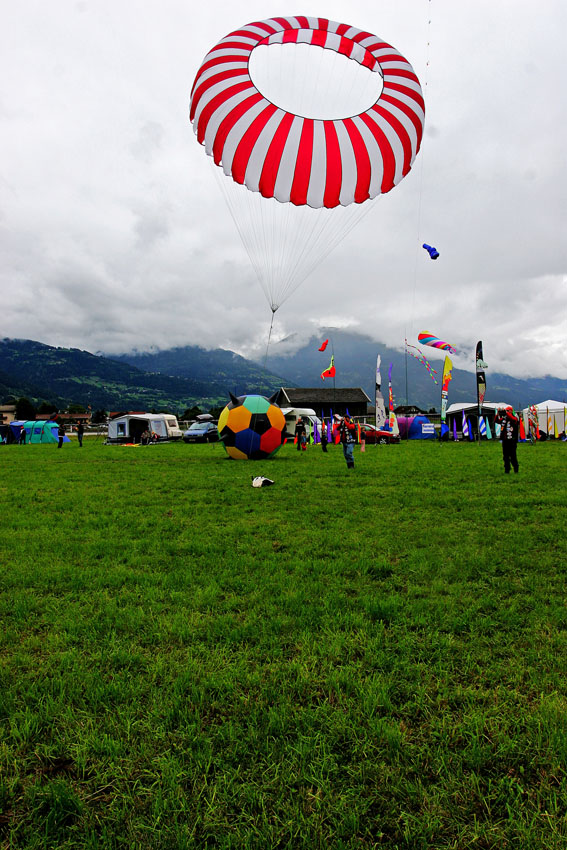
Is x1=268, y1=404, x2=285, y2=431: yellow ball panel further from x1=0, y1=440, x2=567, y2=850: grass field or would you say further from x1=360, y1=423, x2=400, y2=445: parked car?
x1=360, y1=423, x2=400, y2=445: parked car

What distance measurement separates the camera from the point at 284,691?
265cm

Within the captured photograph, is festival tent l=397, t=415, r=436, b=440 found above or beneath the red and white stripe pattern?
beneath

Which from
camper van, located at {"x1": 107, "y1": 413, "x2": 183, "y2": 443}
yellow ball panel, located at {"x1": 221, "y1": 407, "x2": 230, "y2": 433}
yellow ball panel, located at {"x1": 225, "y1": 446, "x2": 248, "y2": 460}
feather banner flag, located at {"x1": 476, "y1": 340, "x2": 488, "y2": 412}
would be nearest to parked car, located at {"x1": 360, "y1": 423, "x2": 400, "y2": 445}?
feather banner flag, located at {"x1": 476, "y1": 340, "x2": 488, "y2": 412}

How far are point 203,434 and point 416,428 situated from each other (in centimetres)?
1655

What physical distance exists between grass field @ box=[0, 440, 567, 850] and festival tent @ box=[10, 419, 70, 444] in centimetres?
3396

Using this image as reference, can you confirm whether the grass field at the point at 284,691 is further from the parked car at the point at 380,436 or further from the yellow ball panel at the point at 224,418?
the parked car at the point at 380,436

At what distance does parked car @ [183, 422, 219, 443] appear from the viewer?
109 feet

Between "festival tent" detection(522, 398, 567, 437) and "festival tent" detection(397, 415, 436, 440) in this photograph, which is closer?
"festival tent" detection(522, 398, 567, 437)

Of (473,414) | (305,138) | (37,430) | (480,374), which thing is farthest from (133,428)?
(305,138)

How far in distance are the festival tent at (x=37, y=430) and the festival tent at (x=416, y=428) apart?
1096 inches

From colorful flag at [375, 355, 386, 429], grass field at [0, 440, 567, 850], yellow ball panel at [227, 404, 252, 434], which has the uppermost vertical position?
colorful flag at [375, 355, 386, 429]

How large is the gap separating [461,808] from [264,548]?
12.2 feet

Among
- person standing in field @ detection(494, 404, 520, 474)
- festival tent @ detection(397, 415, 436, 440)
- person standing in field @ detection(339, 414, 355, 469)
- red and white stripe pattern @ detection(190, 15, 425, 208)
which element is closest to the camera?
red and white stripe pattern @ detection(190, 15, 425, 208)

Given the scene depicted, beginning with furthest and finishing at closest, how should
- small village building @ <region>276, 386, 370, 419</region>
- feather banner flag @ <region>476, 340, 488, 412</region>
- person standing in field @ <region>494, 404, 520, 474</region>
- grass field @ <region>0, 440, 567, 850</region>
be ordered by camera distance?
small village building @ <region>276, 386, 370, 419</region> < feather banner flag @ <region>476, 340, 488, 412</region> < person standing in field @ <region>494, 404, 520, 474</region> < grass field @ <region>0, 440, 567, 850</region>
